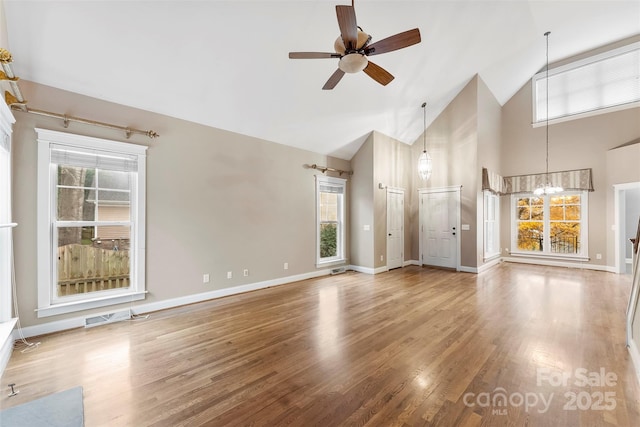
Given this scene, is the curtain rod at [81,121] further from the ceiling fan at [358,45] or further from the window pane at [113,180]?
the ceiling fan at [358,45]

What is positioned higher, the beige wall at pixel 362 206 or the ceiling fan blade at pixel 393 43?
the ceiling fan blade at pixel 393 43

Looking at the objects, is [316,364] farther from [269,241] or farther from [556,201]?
[556,201]

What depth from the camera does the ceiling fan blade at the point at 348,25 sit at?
6.77 ft

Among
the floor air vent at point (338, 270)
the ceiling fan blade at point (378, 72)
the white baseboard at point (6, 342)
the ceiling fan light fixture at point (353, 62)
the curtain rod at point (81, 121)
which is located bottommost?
the floor air vent at point (338, 270)

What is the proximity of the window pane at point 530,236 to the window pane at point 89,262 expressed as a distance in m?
9.31

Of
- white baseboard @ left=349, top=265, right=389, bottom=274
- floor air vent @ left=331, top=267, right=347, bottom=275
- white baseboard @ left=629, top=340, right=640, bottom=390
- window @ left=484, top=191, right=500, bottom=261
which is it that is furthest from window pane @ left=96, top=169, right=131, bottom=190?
window @ left=484, top=191, right=500, bottom=261

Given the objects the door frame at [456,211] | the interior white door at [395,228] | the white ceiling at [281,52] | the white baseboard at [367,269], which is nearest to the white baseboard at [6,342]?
the white ceiling at [281,52]

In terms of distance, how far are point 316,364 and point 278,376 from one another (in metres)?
0.36

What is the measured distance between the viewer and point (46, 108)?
3.00 m

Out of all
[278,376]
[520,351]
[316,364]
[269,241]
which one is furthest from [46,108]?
[520,351]

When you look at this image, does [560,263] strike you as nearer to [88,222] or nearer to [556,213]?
[556,213]

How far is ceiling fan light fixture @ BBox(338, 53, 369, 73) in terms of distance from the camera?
2.46 metres

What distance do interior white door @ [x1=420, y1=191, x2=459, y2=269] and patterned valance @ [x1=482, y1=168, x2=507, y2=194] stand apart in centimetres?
75

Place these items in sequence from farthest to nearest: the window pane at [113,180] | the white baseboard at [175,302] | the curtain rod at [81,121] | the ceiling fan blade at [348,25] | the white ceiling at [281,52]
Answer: the window pane at [113,180], the white baseboard at [175,302], the curtain rod at [81,121], the white ceiling at [281,52], the ceiling fan blade at [348,25]
